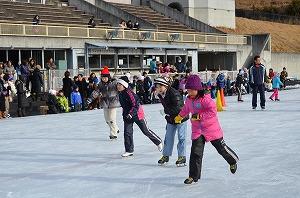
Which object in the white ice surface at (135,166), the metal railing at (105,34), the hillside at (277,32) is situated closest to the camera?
the white ice surface at (135,166)

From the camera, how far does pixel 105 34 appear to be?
1265 inches

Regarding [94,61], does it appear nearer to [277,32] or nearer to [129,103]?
[129,103]

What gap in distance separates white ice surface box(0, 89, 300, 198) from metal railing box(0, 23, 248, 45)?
1300cm

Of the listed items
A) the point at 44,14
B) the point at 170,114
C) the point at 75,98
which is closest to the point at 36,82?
the point at 75,98

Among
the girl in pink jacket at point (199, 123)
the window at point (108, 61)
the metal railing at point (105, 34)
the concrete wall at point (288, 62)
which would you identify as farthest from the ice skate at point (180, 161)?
the concrete wall at point (288, 62)

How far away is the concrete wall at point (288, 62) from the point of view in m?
47.9

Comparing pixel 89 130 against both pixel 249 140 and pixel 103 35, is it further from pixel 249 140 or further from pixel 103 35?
pixel 103 35

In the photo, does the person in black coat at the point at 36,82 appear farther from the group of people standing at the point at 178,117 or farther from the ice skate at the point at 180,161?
the ice skate at the point at 180,161

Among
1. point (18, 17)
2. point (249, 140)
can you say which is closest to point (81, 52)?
point (18, 17)

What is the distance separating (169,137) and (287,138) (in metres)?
3.43

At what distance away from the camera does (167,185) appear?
7348mm

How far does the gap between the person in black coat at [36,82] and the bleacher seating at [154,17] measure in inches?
843

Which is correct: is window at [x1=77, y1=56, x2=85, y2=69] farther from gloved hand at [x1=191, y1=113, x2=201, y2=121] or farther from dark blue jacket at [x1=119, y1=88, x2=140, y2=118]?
gloved hand at [x1=191, y1=113, x2=201, y2=121]

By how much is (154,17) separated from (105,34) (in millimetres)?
14140
